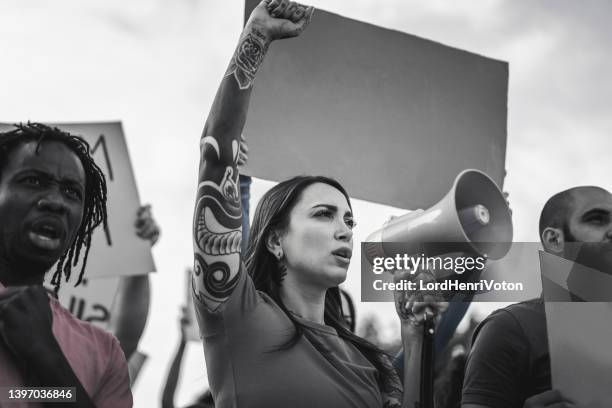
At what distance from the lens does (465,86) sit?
4.45 meters

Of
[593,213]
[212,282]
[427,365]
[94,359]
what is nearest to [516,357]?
[427,365]

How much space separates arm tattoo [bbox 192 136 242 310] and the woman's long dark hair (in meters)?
0.33

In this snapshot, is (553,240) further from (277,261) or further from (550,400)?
(277,261)

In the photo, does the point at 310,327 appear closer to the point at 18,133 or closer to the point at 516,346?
the point at 516,346

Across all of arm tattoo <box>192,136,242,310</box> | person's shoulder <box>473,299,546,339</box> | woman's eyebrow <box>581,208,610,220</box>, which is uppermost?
woman's eyebrow <box>581,208,610,220</box>

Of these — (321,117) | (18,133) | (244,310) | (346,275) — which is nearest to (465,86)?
(321,117)

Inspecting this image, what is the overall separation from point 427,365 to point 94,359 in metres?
1.11

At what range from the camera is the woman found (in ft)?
9.08

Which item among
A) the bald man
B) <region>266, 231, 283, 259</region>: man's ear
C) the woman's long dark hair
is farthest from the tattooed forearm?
the bald man

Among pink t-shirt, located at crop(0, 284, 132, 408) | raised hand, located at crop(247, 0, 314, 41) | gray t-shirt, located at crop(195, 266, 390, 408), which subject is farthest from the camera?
raised hand, located at crop(247, 0, 314, 41)

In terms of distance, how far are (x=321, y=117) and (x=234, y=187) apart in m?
1.18

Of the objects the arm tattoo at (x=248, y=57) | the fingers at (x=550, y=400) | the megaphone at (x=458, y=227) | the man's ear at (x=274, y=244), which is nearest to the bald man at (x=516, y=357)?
the fingers at (x=550, y=400)

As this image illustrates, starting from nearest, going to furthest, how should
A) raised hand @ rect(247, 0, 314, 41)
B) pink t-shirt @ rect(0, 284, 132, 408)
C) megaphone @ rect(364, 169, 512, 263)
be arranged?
pink t-shirt @ rect(0, 284, 132, 408) < raised hand @ rect(247, 0, 314, 41) < megaphone @ rect(364, 169, 512, 263)

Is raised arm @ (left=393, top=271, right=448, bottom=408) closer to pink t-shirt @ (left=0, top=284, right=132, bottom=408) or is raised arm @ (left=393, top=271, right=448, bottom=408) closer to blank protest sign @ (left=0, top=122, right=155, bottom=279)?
pink t-shirt @ (left=0, top=284, right=132, bottom=408)
